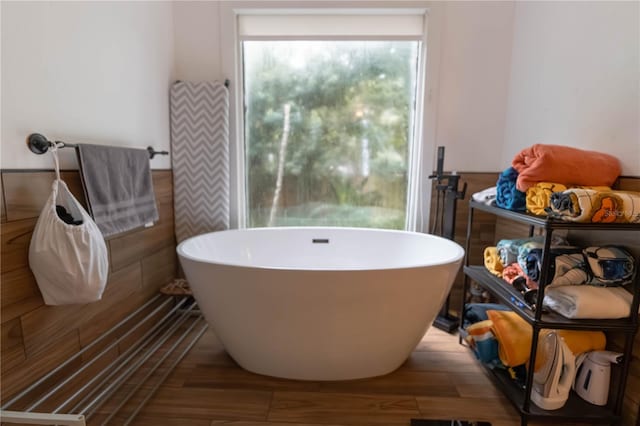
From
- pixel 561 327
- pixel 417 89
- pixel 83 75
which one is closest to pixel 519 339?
pixel 561 327

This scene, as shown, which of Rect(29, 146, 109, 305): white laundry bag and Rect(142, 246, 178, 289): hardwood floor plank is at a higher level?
Rect(29, 146, 109, 305): white laundry bag

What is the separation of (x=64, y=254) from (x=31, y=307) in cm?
23

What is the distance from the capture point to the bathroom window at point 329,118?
2.08 metres

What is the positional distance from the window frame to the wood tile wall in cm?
88

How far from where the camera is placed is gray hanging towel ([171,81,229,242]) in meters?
2.04

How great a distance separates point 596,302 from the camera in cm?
110

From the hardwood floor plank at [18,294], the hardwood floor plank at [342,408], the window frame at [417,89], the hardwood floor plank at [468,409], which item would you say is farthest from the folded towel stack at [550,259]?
the hardwood floor plank at [18,294]

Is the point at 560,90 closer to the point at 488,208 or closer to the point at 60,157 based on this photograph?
the point at 488,208

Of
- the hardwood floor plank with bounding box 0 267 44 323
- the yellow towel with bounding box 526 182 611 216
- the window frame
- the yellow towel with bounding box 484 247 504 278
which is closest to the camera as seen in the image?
the hardwood floor plank with bounding box 0 267 44 323

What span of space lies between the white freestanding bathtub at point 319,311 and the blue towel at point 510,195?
292 mm

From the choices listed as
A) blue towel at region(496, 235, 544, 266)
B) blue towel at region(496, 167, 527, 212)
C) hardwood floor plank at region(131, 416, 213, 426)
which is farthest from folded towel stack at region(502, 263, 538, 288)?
hardwood floor plank at region(131, 416, 213, 426)

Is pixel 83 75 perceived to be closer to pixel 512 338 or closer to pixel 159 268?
pixel 159 268

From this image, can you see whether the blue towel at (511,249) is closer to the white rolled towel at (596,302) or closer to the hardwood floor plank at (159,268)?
the white rolled towel at (596,302)

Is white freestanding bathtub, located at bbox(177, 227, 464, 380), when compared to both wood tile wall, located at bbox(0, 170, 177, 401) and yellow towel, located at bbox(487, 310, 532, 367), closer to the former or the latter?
yellow towel, located at bbox(487, 310, 532, 367)
